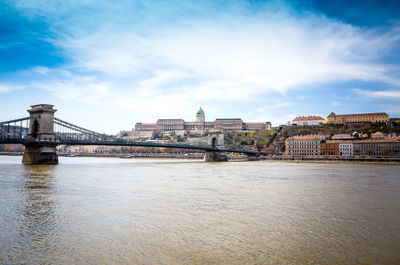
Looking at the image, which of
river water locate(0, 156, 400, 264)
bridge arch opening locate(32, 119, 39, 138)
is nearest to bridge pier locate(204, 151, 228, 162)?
bridge arch opening locate(32, 119, 39, 138)

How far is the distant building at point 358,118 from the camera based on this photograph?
98750 mm

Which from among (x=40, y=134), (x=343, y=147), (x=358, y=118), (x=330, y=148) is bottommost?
(x=330, y=148)

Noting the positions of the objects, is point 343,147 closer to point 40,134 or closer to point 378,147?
point 378,147

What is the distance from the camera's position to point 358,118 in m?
101

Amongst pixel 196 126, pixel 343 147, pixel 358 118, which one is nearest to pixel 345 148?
pixel 343 147

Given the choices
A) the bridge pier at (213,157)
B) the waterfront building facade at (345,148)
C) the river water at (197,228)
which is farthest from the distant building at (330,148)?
the river water at (197,228)

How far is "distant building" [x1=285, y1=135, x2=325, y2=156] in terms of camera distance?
7091cm

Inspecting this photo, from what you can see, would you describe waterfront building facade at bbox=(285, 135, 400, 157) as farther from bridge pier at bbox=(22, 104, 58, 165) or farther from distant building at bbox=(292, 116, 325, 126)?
bridge pier at bbox=(22, 104, 58, 165)

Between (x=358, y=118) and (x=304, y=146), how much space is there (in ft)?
127

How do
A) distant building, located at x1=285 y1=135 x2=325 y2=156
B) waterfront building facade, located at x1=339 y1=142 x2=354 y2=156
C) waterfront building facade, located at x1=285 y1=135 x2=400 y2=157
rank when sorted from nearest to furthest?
waterfront building facade, located at x1=285 y1=135 x2=400 y2=157 → waterfront building facade, located at x1=339 y1=142 x2=354 y2=156 → distant building, located at x1=285 y1=135 x2=325 y2=156

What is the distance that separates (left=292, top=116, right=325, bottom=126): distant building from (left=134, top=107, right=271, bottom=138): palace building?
74.6ft

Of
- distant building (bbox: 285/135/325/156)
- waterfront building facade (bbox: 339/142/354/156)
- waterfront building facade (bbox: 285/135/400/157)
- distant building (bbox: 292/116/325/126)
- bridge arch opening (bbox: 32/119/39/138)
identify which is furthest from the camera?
distant building (bbox: 292/116/325/126)

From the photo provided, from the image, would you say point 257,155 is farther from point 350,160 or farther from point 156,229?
point 156,229

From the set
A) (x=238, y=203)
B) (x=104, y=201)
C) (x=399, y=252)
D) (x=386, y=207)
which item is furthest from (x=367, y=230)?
(x=104, y=201)
